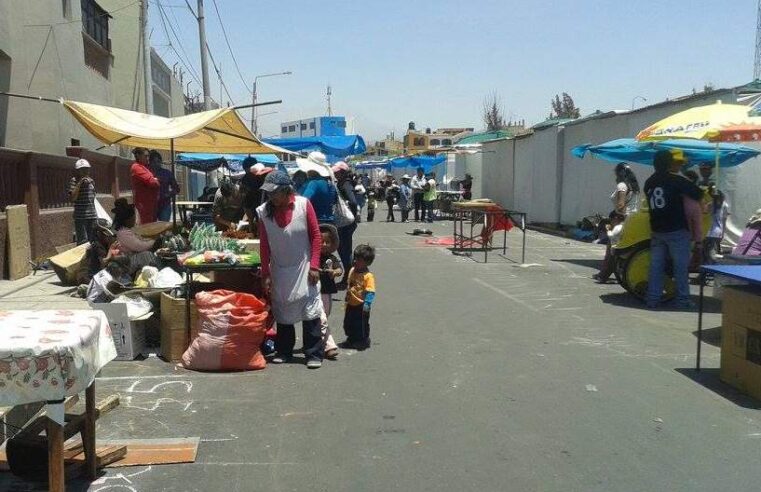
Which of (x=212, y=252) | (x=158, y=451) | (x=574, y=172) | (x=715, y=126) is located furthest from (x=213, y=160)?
(x=158, y=451)

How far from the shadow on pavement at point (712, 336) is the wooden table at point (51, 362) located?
620cm

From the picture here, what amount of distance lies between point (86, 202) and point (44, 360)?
30.3ft

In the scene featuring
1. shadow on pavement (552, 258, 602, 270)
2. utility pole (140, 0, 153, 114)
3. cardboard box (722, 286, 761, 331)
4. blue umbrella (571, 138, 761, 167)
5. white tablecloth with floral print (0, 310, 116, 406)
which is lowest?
shadow on pavement (552, 258, 602, 270)

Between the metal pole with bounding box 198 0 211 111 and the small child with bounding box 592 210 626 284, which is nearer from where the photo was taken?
the small child with bounding box 592 210 626 284

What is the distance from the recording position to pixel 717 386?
5.89m

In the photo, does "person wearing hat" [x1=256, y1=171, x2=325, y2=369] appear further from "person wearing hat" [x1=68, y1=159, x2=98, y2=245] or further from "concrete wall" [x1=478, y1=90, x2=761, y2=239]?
"concrete wall" [x1=478, y1=90, x2=761, y2=239]

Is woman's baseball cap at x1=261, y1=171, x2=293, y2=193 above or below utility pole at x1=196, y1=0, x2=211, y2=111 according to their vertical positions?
below

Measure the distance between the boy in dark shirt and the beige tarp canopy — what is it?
543 centimetres

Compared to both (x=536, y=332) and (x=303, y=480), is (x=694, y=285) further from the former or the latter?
(x=303, y=480)

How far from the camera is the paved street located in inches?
163

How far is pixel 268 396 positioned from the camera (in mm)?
5555

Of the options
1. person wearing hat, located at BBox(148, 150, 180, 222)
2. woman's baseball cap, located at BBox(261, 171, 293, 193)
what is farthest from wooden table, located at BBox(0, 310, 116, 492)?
person wearing hat, located at BBox(148, 150, 180, 222)

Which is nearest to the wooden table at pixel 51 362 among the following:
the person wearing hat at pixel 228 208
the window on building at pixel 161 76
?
the person wearing hat at pixel 228 208

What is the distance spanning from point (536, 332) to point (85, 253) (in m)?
6.39
